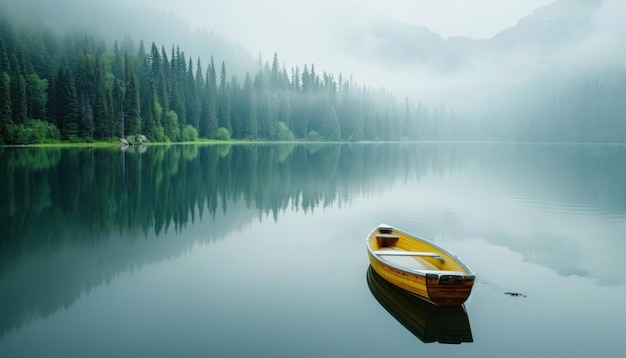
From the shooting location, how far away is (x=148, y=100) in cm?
10425

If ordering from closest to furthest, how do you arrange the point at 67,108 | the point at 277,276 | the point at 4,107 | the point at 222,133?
the point at 277,276 < the point at 4,107 < the point at 67,108 < the point at 222,133

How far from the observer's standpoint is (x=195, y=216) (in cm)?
2644

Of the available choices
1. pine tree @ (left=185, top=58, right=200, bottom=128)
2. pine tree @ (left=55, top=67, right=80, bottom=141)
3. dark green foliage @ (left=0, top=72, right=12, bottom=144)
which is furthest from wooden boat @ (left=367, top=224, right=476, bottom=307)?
pine tree @ (left=185, top=58, right=200, bottom=128)

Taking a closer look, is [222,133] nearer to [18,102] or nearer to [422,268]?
[18,102]

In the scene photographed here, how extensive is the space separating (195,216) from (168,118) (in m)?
91.9

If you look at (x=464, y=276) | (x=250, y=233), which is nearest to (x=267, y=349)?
(x=464, y=276)

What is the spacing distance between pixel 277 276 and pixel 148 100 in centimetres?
9778

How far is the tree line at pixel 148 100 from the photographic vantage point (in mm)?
90125

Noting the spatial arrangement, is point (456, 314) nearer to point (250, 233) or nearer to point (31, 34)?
point (250, 233)

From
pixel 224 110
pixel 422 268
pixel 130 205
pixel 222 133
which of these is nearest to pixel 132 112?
pixel 222 133

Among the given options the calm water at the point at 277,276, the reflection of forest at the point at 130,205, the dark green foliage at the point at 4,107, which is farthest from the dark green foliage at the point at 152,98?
the calm water at the point at 277,276

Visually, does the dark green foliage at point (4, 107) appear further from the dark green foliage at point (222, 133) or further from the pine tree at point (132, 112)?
the dark green foliage at point (222, 133)

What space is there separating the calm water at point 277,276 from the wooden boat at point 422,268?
2.06ft

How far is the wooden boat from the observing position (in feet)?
42.1
